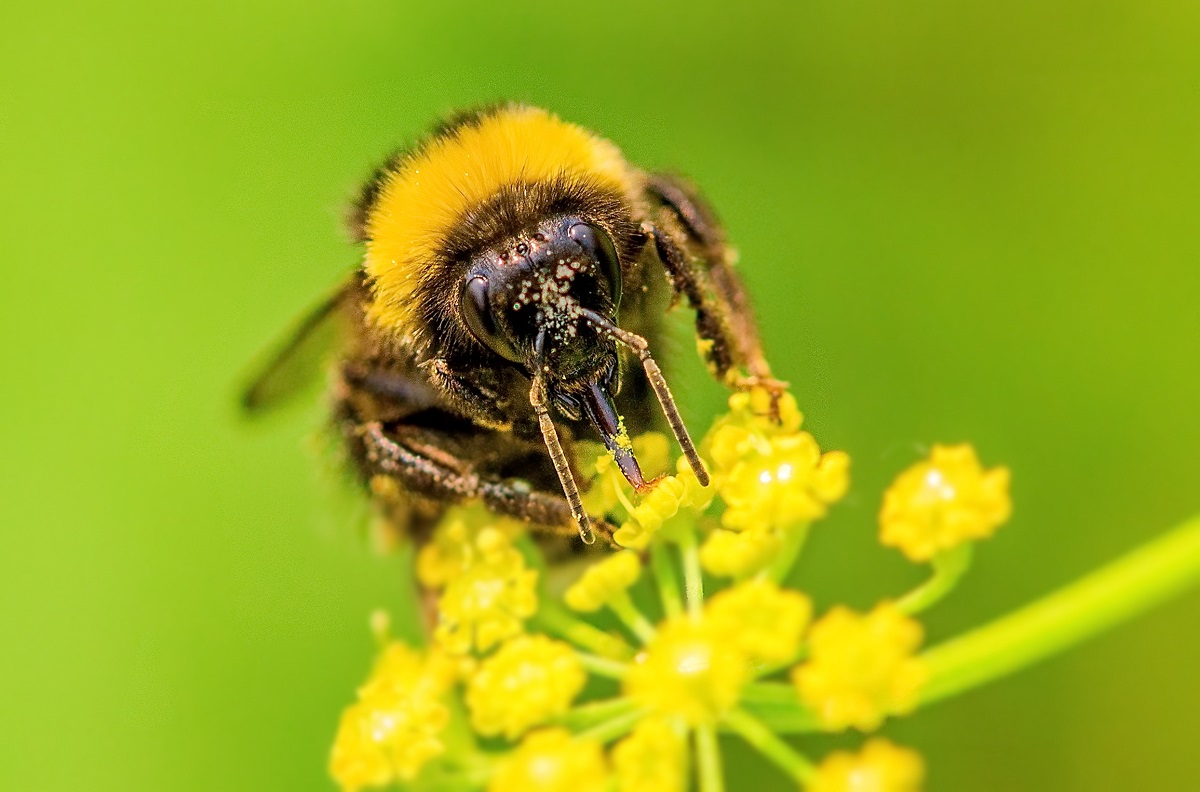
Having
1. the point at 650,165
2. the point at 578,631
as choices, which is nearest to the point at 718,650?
the point at 578,631

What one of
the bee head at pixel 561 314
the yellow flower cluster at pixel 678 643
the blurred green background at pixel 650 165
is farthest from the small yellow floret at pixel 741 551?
the blurred green background at pixel 650 165

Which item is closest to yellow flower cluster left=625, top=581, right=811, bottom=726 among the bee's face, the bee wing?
the bee's face

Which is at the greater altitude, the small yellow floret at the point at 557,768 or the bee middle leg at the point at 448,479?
the bee middle leg at the point at 448,479

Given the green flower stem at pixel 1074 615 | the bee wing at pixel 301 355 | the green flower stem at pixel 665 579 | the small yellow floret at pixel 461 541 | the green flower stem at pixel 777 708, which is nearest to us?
the green flower stem at pixel 1074 615

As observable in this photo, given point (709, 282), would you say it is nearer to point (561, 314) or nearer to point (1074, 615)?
point (561, 314)

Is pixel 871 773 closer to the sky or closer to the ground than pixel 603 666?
closer to the ground

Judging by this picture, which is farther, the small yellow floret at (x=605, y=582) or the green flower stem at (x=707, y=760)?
the small yellow floret at (x=605, y=582)

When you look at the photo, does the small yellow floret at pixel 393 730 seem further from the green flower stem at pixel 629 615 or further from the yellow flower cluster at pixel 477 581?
the green flower stem at pixel 629 615
